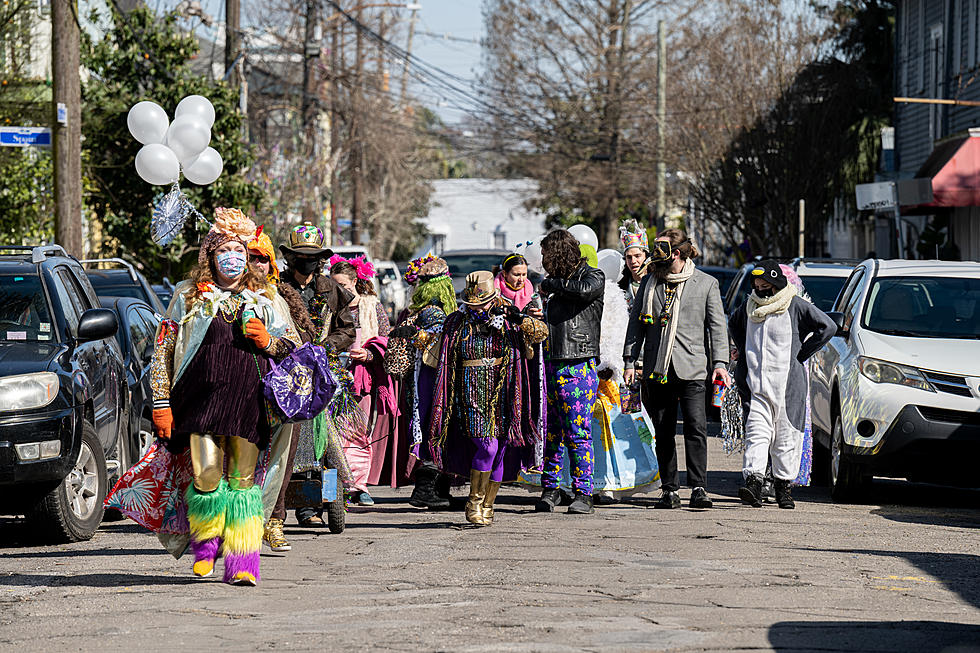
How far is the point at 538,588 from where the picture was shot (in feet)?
24.4

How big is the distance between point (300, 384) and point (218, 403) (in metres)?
0.42

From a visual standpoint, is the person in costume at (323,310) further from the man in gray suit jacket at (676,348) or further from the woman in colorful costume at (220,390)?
the man in gray suit jacket at (676,348)

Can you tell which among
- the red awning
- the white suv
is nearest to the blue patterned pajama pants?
the white suv

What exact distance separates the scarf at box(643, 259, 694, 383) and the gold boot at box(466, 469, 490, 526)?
1649 millimetres

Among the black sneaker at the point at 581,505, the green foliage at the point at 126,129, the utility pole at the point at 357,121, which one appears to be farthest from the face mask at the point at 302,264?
the utility pole at the point at 357,121

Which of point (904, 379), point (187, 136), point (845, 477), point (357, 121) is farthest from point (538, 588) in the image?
point (357, 121)

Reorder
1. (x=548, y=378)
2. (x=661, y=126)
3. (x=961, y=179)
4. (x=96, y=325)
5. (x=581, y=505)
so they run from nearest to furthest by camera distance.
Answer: (x=96, y=325) < (x=581, y=505) < (x=548, y=378) < (x=961, y=179) < (x=661, y=126)

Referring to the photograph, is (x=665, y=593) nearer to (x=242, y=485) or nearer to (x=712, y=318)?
(x=242, y=485)

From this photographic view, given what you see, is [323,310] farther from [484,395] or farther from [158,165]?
[158,165]

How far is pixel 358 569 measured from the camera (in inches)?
321

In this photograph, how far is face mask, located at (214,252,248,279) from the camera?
24.8 ft

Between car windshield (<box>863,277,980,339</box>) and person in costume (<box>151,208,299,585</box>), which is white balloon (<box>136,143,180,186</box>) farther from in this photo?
car windshield (<box>863,277,980,339</box>)

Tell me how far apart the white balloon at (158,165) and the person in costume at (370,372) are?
1997mm

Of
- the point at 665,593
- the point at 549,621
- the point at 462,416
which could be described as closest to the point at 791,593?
the point at 665,593
